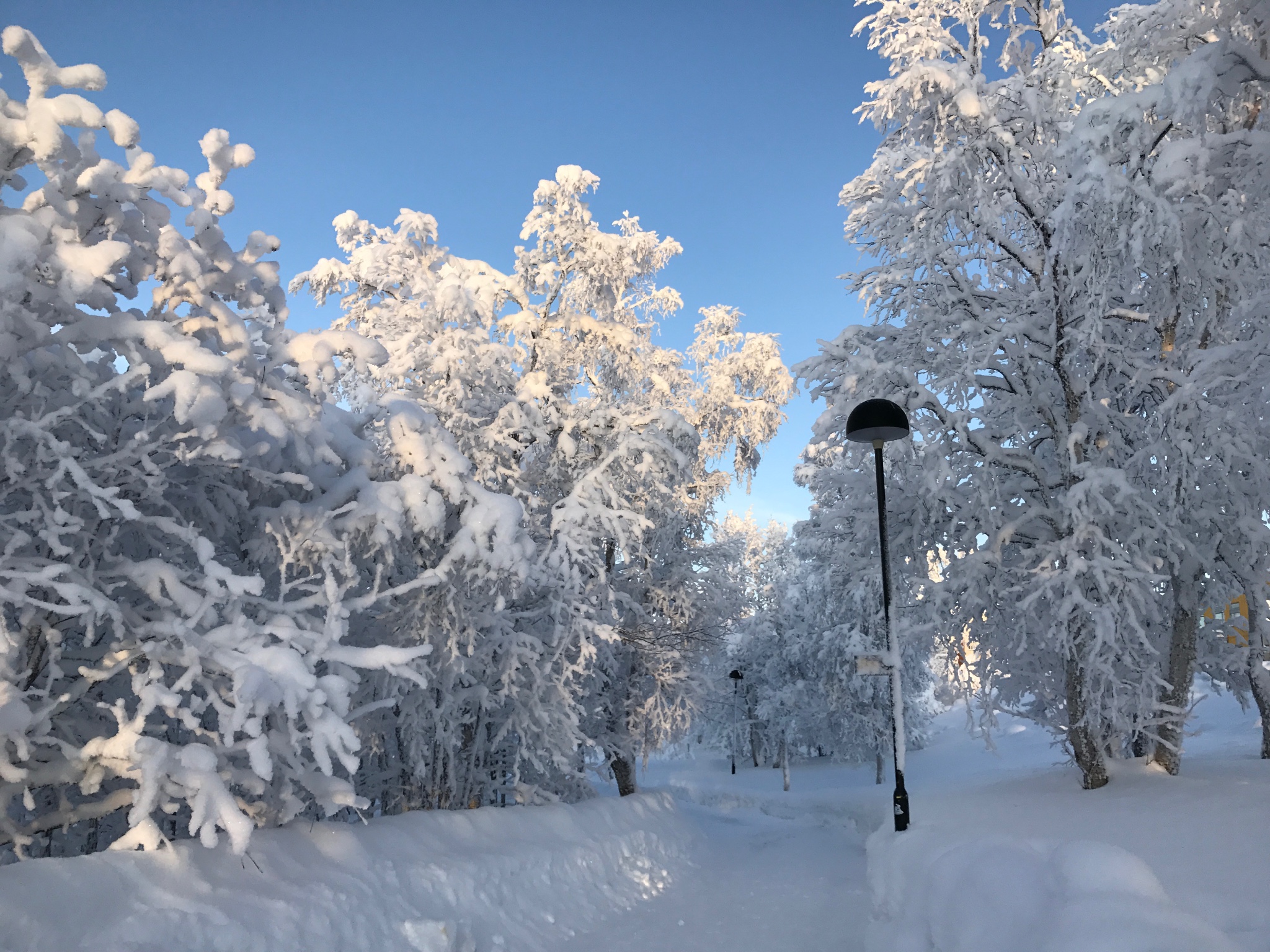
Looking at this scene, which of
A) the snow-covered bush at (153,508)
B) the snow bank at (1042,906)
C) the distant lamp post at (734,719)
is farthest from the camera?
the distant lamp post at (734,719)

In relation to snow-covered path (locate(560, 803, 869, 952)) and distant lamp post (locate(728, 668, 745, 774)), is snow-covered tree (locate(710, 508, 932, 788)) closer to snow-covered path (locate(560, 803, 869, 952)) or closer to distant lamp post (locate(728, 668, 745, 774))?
distant lamp post (locate(728, 668, 745, 774))

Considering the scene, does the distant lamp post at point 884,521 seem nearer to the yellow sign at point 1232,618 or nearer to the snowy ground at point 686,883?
the snowy ground at point 686,883

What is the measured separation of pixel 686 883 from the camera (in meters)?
11.8

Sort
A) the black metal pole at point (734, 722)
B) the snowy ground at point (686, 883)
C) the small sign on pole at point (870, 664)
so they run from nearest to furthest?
1. the snowy ground at point (686, 883)
2. the small sign on pole at point (870, 664)
3. the black metal pole at point (734, 722)

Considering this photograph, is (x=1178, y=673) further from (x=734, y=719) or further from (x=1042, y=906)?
(x=734, y=719)

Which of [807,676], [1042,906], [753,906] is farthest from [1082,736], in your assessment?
[807,676]

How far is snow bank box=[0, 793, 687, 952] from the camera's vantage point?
436 centimetres

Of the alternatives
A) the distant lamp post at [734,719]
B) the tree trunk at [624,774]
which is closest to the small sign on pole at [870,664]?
the tree trunk at [624,774]

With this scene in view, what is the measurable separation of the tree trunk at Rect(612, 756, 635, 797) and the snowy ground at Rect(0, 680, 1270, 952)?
1.82 meters

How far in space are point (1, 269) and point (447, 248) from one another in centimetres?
982

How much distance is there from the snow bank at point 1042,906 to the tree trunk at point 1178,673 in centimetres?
646

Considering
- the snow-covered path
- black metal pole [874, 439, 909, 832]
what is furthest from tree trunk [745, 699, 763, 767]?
black metal pole [874, 439, 909, 832]

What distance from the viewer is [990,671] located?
12523 mm

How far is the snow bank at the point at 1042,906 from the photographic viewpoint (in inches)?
129
